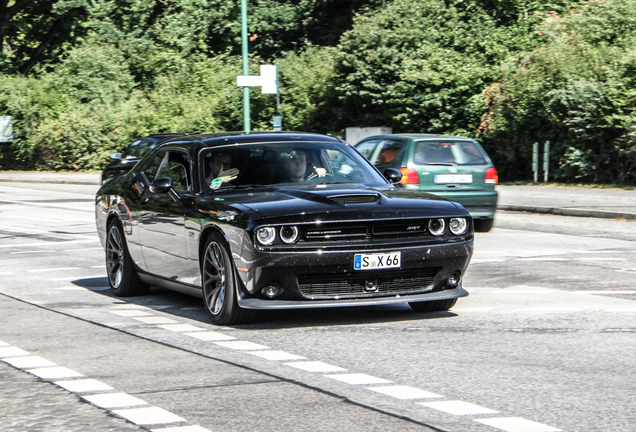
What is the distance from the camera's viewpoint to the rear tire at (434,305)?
8203mm

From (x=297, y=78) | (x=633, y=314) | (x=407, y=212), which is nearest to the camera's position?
(x=407, y=212)

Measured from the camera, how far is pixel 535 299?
8.98m

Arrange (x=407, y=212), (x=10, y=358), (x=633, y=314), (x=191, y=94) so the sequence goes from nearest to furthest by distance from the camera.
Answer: (x=10, y=358) < (x=407, y=212) < (x=633, y=314) < (x=191, y=94)

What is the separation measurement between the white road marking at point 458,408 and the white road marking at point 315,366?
3.23 feet

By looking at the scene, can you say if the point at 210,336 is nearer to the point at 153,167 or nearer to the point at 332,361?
the point at 332,361

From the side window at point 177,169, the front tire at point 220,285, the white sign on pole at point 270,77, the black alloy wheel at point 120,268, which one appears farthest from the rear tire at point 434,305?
the white sign on pole at point 270,77

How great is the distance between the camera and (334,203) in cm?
747

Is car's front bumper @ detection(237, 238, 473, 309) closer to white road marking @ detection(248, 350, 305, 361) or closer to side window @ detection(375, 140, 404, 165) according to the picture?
white road marking @ detection(248, 350, 305, 361)

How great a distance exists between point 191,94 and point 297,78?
6645mm

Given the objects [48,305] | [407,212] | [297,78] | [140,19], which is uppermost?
[140,19]

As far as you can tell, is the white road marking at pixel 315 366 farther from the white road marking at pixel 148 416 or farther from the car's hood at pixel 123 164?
the car's hood at pixel 123 164

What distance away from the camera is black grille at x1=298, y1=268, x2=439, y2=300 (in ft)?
24.1

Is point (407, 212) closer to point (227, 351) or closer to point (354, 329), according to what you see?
point (354, 329)

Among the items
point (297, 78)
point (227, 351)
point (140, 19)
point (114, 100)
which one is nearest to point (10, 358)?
point (227, 351)
